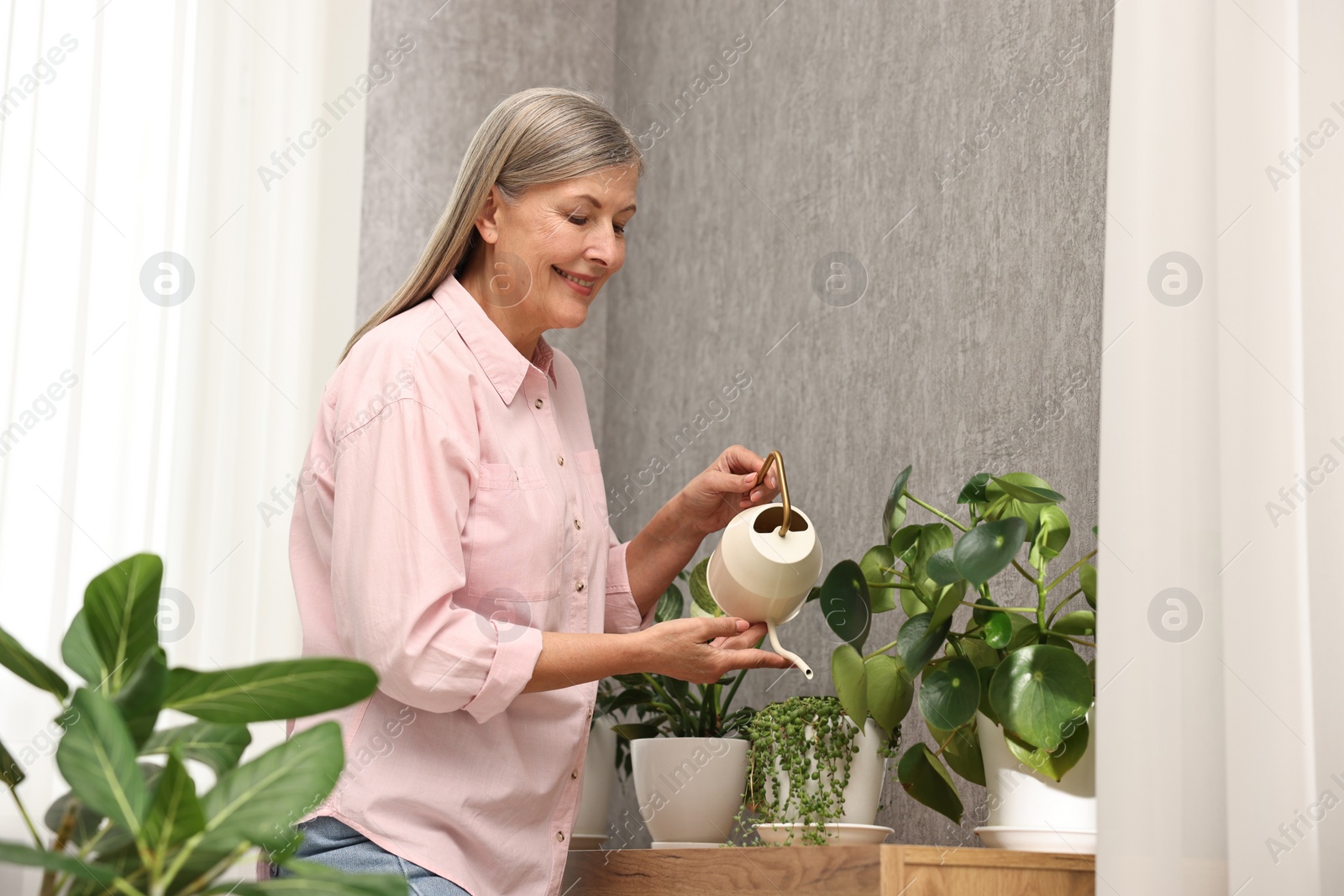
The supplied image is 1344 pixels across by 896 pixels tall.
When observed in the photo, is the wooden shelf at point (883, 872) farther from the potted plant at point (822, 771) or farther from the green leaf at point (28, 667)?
the green leaf at point (28, 667)

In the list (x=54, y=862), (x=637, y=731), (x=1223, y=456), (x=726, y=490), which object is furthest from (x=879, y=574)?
(x=54, y=862)

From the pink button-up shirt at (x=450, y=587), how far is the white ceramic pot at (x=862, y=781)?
26 cm

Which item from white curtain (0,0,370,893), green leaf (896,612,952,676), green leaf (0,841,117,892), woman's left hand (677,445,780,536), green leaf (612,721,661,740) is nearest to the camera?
green leaf (0,841,117,892)

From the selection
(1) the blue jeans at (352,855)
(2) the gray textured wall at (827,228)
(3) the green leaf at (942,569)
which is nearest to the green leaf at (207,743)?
(1) the blue jeans at (352,855)

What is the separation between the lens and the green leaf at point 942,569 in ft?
3.62

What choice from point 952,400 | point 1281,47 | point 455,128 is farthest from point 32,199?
point 1281,47

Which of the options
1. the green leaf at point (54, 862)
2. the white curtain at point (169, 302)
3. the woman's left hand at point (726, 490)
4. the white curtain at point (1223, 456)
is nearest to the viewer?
the green leaf at point (54, 862)

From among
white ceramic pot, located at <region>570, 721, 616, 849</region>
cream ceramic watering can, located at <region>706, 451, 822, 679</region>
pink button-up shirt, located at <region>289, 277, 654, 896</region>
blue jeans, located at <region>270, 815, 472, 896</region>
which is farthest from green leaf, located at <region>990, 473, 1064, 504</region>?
white ceramic pot, located at <region>570, 721, 616, 849</region>

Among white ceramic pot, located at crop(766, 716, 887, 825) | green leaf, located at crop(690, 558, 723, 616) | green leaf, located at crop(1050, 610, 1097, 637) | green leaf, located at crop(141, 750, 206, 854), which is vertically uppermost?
green leaf, located at crop(690, 558, 723, 616)

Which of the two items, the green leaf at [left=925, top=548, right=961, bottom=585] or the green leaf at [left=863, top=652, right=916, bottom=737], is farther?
the green leaf at [left=863, top=652, right=916, bottom=737]

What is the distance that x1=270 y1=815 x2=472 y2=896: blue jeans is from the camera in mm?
1086

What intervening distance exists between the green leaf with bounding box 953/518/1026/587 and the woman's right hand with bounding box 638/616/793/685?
21 centimetres

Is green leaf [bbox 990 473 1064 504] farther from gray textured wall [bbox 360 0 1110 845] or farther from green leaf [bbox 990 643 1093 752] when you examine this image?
gray textured wall [bbox 360 0 1110 845]

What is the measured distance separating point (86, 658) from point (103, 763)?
0.22ft
